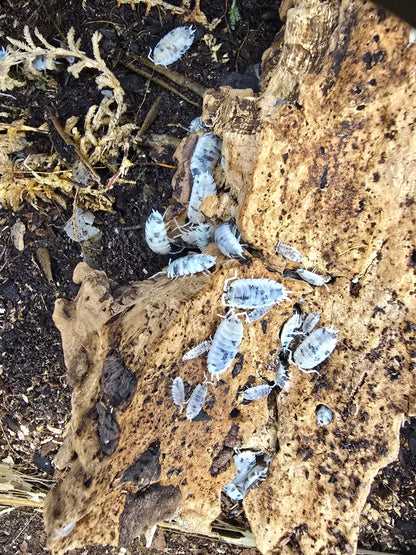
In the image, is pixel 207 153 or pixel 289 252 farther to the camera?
pixel 207 153

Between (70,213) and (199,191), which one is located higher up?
(199,191)

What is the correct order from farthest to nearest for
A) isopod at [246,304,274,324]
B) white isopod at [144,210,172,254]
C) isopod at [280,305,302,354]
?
white isopod at [144,210,172,254] < isopod at [280,305,302,354] < isopod at [246,304,274,324]

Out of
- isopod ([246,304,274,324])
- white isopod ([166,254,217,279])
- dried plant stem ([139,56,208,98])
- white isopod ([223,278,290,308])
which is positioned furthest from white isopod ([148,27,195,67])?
isopod ([246,304,274,324])

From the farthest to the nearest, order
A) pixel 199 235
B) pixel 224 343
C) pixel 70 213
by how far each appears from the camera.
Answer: pixel 70 213 < pixel 199 235 < pixel 224 343

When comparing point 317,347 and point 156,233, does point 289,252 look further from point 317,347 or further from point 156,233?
point 156,233

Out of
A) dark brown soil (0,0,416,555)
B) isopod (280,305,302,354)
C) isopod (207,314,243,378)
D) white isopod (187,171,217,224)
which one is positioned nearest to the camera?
isopod (207,314,243,378)

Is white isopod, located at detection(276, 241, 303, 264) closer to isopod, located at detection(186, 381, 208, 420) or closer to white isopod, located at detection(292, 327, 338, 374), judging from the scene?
white isopod, located at detection(292, 327, 338, 374)

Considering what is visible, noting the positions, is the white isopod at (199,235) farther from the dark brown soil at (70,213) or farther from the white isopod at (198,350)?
the white isopod at (198,350)

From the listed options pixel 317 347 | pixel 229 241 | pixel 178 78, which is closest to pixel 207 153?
pixel 229 241
